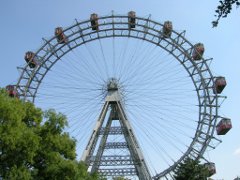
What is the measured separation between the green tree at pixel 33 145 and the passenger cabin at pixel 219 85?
18682mm

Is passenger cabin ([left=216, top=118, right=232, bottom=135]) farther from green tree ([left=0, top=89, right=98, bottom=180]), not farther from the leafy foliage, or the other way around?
the leafy foliage

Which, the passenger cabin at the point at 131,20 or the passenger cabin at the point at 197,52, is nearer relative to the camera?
the passenger cabin at the point at 197,52

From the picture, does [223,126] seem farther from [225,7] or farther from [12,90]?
[225,7]

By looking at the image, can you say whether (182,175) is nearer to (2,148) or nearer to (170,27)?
(2,148)

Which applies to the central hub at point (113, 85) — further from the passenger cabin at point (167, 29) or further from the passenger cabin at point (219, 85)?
the passenger cabin at point (219, 85)

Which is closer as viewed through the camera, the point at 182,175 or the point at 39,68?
the point at 182,175

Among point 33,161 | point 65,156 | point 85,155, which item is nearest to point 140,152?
point 85,155

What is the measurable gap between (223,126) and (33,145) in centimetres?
2164

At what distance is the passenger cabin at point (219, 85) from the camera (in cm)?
3778

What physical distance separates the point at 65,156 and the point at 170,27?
21.1 meters

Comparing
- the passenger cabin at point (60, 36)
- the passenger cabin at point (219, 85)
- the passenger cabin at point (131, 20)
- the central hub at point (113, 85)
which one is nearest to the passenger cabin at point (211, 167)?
the passenger cabin at point (219, 85)

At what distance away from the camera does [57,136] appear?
21.2m

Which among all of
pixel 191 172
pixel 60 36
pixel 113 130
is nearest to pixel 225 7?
pixel 191 172

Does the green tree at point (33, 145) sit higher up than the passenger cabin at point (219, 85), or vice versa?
the passenger cabin at point (219, 85)
